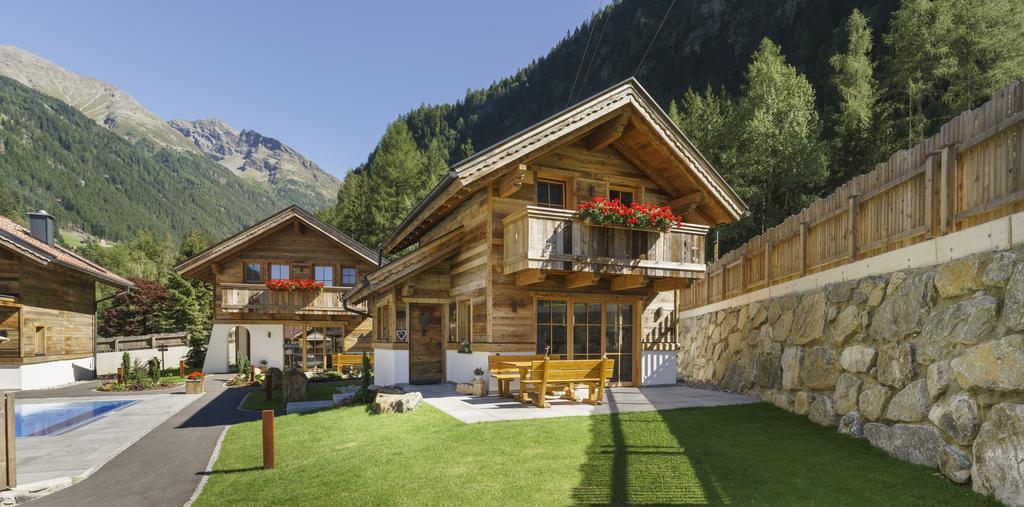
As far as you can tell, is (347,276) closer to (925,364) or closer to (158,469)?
(158,469)

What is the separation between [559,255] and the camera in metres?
13.3

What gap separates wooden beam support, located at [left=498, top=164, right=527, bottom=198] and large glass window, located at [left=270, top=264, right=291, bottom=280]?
1845cm

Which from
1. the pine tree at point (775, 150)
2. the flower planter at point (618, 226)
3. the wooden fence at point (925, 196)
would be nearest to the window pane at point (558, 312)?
the flower planter at point (618, 226)

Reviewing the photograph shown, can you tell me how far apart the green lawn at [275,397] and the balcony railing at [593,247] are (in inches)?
323

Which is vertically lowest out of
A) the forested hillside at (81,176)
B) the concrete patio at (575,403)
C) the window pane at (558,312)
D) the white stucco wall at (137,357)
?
the white stucco wall at (137,357)

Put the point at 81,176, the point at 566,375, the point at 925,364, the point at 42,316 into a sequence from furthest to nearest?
the point at 81,176
the point at 42,316
the point at 566,375
the point at 925,364

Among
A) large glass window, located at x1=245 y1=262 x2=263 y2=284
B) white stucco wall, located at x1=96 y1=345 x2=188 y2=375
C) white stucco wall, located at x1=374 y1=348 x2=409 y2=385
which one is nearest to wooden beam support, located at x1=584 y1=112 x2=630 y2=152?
white stucco wall, located at x1=374 y1=348 x2=409 y2=385

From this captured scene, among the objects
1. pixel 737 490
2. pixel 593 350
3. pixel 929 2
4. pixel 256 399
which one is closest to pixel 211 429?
pixel 256 399

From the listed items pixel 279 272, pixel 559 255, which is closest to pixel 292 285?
pixel 279 272

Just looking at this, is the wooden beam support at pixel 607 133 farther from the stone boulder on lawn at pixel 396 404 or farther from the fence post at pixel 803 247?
the stone boulder on lawn at pixel 396 404

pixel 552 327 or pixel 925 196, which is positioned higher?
pixel 925 196

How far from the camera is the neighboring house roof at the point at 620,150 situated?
13758 mm

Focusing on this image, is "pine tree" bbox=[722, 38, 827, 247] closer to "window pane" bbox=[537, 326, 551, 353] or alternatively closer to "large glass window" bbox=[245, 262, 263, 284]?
"window pane" bbox=[537, 326, 551, 353]

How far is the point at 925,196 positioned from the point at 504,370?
8679 mm
